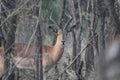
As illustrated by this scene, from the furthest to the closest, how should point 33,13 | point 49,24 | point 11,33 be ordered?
point 49,24 → point 11,33 → point 33,13

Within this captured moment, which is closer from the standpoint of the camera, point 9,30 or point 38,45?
point 38,45

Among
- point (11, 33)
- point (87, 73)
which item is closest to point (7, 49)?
point (11, 33)

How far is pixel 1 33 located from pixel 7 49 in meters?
0.36

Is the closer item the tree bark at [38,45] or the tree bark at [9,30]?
the tree bark at [38,45]

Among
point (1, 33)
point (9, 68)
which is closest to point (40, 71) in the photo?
point (9, 68)

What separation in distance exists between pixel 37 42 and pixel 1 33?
85 centimetres

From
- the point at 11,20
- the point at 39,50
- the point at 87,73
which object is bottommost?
the point at 87,73

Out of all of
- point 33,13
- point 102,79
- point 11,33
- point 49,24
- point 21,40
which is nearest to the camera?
point 102,79

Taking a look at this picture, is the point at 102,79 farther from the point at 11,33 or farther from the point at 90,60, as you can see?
the point at 90,60

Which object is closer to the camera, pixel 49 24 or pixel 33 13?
pixel 33 13

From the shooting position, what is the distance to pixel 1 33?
6.21 meters

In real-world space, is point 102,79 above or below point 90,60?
above

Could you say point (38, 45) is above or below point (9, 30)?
below

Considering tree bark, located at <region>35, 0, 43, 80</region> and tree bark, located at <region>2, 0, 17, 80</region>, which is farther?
tree bark, located at <region>2, 0, 17, 80</region>
